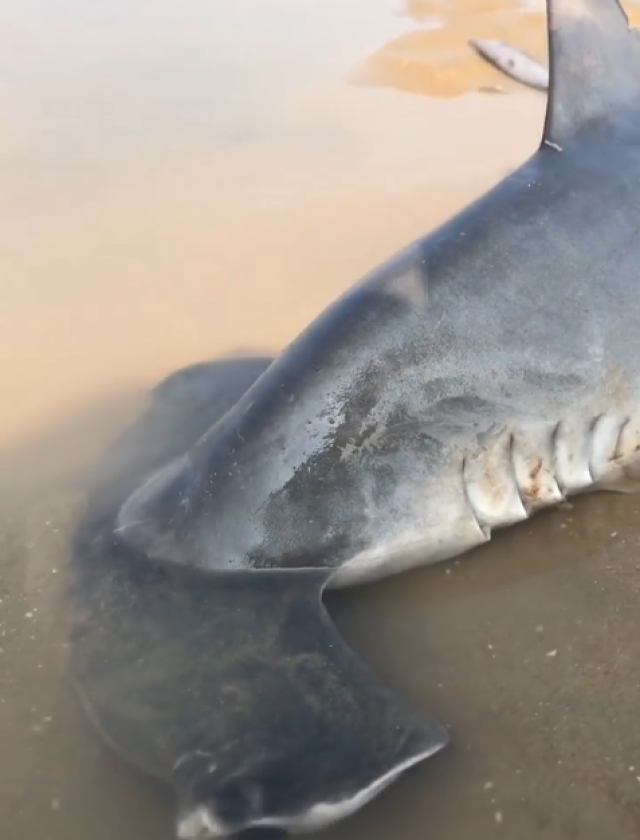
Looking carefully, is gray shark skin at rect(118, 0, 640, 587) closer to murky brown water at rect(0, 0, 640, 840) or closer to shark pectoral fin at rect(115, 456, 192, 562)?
shark pectoral fin at rect(115, 456, 192, 562)

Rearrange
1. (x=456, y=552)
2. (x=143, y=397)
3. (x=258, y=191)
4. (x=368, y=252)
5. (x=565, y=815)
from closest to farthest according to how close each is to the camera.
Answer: (x=565, y=815) → (x=456, y=552) → (x=143, y=397) → (x=368, y=252) → (x=258, y=191)

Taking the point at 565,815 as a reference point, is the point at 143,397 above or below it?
above

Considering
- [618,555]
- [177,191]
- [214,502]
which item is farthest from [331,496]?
[177,191]

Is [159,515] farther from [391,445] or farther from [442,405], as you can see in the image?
[442,405]

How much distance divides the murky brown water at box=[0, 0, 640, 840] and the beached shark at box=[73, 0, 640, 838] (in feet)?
0.54

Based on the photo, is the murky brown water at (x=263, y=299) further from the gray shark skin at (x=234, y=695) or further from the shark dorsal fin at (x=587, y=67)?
the shark dorsal fin at (x=587, y=67)

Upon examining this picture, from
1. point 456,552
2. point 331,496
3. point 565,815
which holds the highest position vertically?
point 331,496

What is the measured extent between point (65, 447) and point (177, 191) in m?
2.24

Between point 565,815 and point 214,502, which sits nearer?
point 565,815

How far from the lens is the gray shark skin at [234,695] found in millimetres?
1790

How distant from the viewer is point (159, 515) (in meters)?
2.47

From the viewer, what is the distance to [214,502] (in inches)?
93.0

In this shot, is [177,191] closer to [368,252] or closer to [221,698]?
[368,252]

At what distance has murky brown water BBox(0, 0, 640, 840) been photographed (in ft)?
6.49
